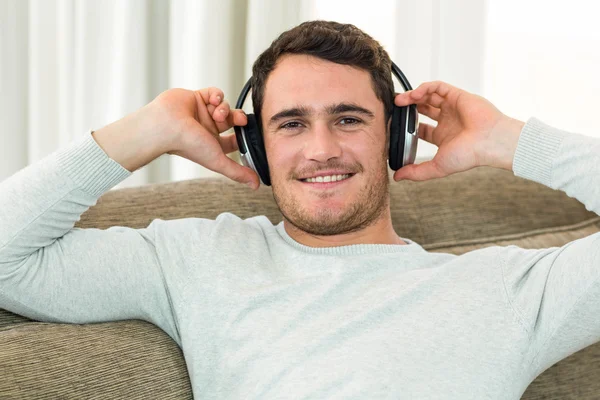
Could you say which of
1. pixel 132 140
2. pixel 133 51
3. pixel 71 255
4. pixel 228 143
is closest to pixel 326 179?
pixel 228 143

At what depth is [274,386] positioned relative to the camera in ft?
4.31

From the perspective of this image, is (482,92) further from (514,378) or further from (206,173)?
(514,378)

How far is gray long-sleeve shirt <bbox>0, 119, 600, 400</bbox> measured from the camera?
4.31 ft

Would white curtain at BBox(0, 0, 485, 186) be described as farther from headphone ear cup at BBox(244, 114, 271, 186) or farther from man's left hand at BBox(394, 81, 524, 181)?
man's left hand at BBox(394, 81, 524, 181)

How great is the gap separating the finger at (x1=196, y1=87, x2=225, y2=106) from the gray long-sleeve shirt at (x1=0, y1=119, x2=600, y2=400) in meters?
0.26

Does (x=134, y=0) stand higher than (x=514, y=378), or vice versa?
(x=134, y=0)

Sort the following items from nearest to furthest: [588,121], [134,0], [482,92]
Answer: [134,0], [482,92], [588,121]

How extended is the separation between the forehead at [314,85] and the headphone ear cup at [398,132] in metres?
0.05

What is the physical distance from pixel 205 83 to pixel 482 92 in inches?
45.3

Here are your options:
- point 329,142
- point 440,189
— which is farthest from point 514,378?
point 440,189

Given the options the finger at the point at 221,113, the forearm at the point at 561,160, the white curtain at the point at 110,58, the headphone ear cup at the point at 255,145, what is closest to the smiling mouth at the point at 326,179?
the headphone ear cup at the point at 255,145

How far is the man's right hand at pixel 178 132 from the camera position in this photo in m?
1.44

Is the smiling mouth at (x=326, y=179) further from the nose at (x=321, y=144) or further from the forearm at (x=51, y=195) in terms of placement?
the forearm at (x=51, y=195)

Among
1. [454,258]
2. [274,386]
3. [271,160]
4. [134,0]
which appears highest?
[134,0]
